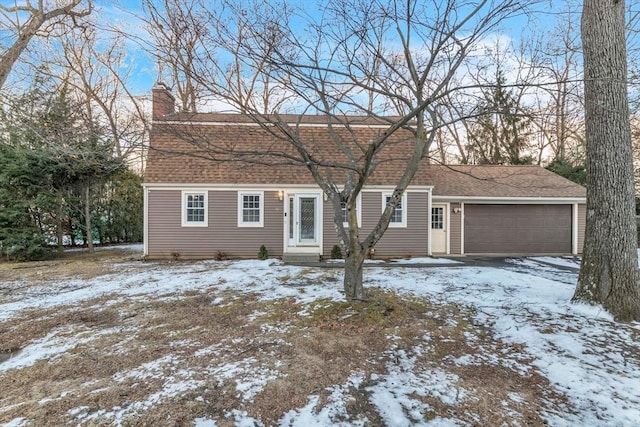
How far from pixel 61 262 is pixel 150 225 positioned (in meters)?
3.30

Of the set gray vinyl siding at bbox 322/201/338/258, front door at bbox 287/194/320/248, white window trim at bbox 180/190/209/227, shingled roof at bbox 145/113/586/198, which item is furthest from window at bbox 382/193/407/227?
white window trim at bbox 180/190/209/227

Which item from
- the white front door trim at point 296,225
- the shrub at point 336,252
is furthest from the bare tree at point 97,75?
the shrub at point 336,252

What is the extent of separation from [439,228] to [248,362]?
10.9 metres

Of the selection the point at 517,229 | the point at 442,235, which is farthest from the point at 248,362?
the point at 517,229

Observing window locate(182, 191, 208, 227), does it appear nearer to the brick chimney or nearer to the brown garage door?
the brick chimney

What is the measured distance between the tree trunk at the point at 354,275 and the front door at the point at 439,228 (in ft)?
27.0

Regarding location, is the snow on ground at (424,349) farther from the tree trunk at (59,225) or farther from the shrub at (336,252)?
the tree trunk at (59,225)

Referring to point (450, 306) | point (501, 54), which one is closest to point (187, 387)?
point (450, 306)

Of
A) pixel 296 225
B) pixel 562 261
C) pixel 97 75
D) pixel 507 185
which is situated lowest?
pixel 562 261

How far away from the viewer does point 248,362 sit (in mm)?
3672

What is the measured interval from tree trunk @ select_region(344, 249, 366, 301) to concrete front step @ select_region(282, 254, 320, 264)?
215 inches

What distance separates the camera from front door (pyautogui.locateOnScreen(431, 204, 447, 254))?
1304cm

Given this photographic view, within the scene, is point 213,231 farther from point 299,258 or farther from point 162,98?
point 162,98

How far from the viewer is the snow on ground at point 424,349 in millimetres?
2801
